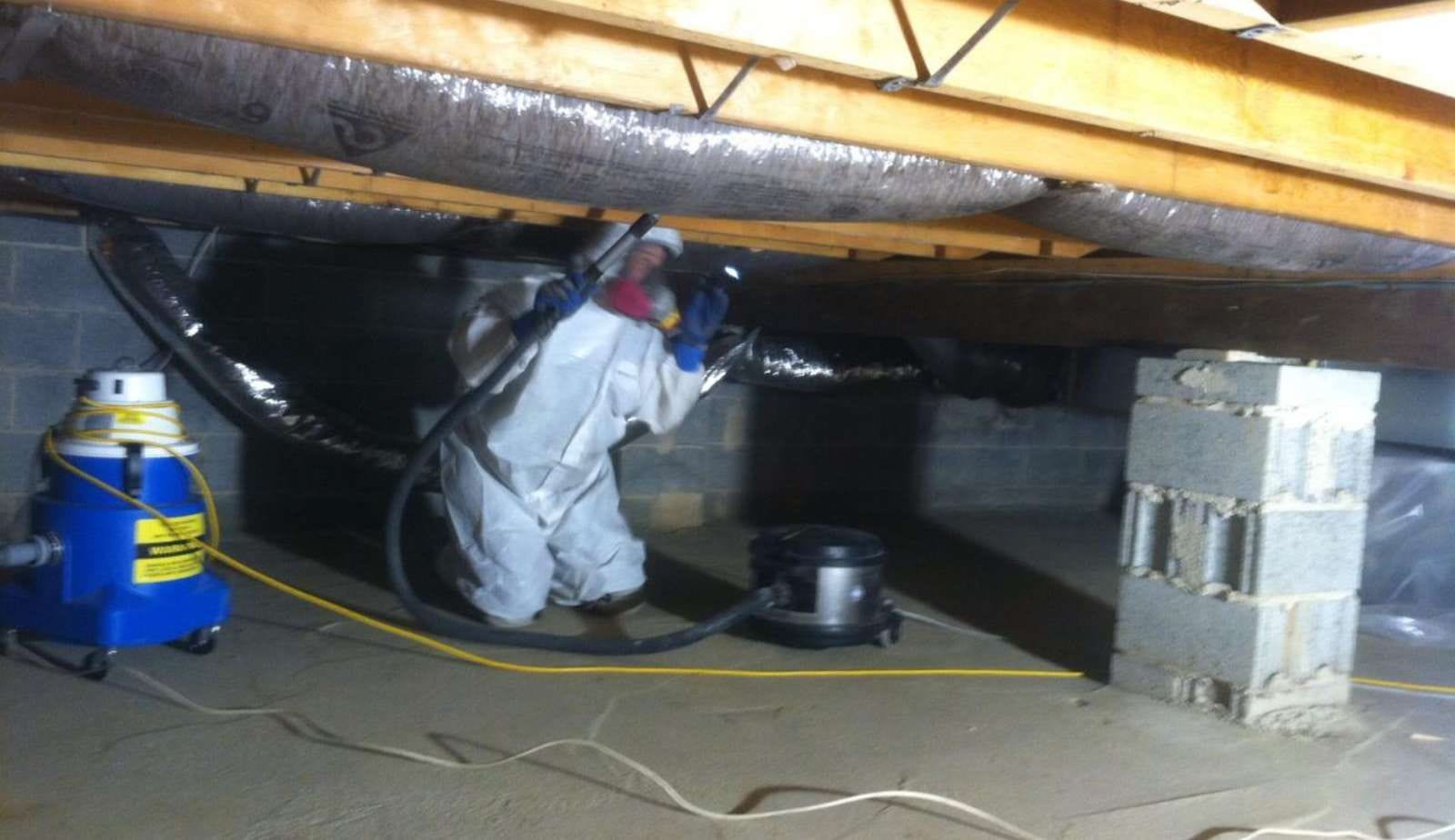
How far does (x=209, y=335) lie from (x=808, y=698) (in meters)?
2.01

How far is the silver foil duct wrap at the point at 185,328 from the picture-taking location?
3.15m

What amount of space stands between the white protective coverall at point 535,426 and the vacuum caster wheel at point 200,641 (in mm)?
579

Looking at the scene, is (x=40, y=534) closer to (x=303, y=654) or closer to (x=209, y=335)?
(x=303, y=654)

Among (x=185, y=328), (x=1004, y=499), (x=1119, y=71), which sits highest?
(x=1119, y=71)

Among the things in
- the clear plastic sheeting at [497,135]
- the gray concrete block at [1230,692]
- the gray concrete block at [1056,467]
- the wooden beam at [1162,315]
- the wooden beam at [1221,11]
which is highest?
the wooden beam at [1221,11]

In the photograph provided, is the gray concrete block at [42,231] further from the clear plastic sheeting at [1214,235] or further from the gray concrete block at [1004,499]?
the gray concrete block at [1004,499]

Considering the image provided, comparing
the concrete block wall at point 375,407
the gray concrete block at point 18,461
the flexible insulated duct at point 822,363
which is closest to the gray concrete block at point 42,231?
the concrete block wall at point 375,407

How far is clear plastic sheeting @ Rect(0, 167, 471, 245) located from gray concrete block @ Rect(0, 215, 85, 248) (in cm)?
67

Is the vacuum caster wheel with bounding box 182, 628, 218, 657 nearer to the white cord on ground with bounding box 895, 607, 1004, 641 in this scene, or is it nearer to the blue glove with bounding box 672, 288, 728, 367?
the blue glove with bounding box 672, 288, 728, 367

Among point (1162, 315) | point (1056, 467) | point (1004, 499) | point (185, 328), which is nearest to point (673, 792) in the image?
point (1162, 315)

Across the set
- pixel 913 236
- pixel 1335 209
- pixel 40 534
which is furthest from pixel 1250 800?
pixel 40 534

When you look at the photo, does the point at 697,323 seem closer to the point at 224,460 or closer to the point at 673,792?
the point at 673,792

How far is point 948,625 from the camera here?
306cm

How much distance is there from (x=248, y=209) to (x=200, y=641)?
988mm
